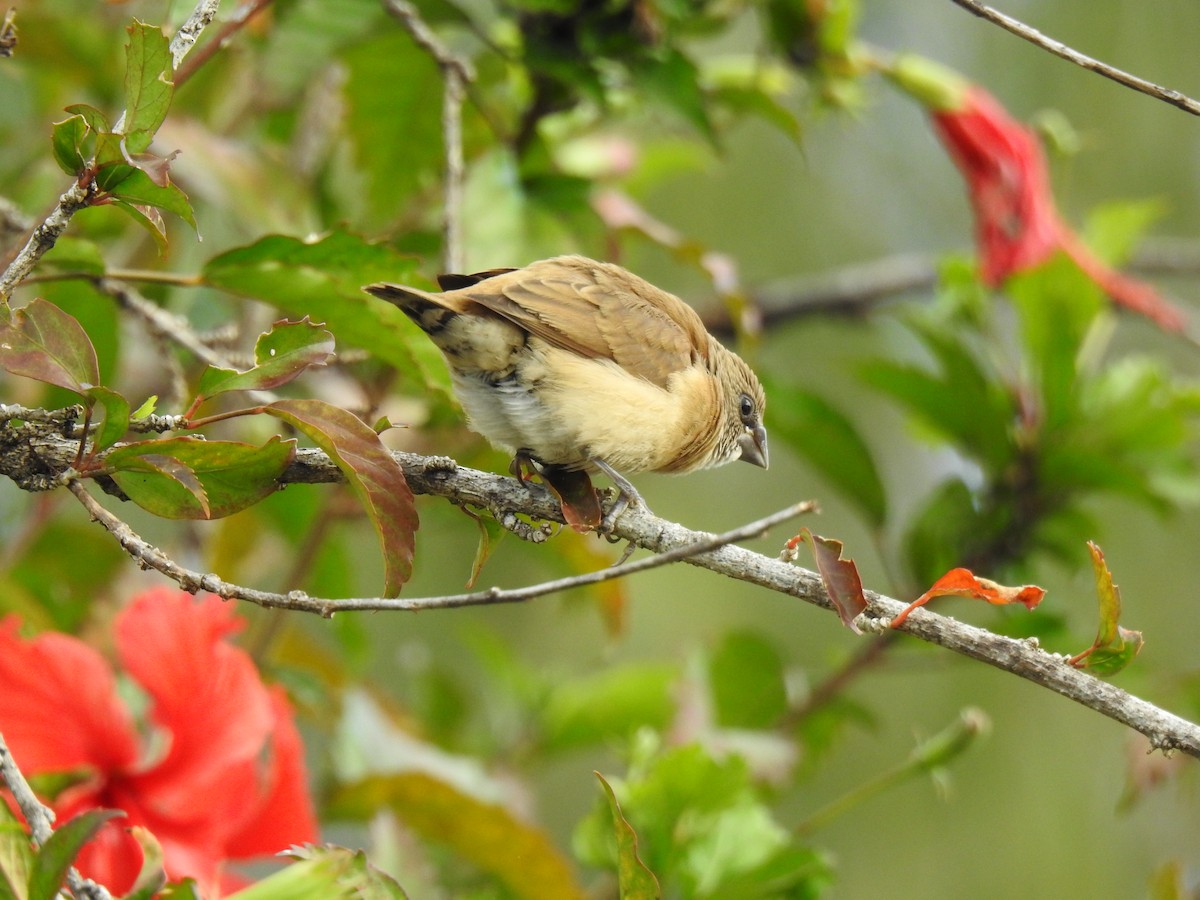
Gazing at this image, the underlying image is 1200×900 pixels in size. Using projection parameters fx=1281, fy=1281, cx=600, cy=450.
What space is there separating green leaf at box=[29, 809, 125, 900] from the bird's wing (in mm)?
1734

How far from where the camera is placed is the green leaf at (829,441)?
3.92m

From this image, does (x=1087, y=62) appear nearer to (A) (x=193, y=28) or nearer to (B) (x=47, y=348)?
(A) (x=193, y=28)

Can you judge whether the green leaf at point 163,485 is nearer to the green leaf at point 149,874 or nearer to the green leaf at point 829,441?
the green leaf at point 149,874

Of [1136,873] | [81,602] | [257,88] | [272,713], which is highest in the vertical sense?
[257,88]

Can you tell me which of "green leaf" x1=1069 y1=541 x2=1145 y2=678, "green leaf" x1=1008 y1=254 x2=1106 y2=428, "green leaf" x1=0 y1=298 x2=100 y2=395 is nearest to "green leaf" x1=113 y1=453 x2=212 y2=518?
"green leaf" x1=0 y1=298 x2=100 y2=395

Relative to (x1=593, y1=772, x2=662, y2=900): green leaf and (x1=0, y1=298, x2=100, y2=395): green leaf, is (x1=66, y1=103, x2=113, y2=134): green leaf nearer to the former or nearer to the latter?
(x1=0, y1=298, x2=100, y2=395): green leaf

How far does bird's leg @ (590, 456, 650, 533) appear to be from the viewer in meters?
2.40

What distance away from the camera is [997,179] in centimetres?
405

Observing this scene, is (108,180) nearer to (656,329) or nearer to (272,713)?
(272,713)

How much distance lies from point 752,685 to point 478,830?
148 cm

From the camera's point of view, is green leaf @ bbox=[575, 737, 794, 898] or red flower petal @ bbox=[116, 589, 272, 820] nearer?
red flower petal @ bbox=[116, 589, 272, 820]

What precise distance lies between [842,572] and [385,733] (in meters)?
2.01

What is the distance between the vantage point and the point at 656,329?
3463 millimetres

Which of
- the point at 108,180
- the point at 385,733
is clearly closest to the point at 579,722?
the point at 385,733
